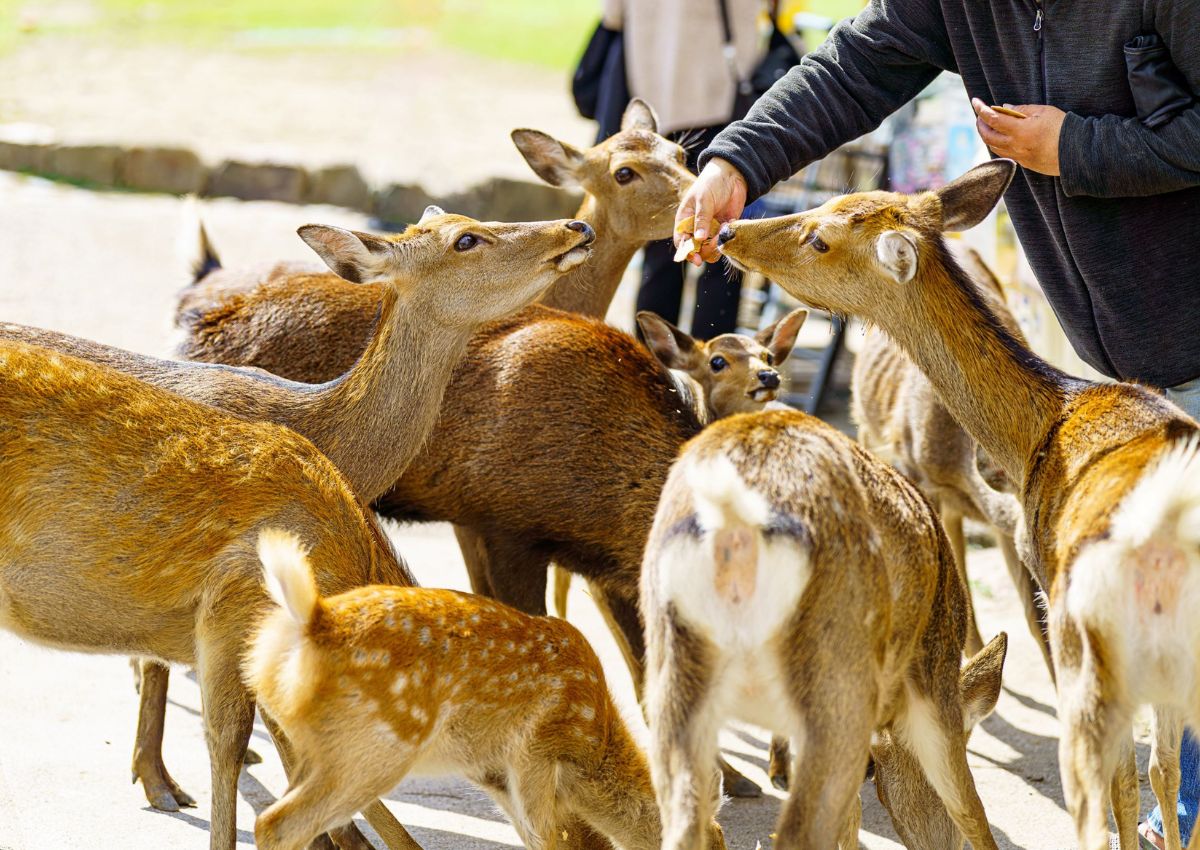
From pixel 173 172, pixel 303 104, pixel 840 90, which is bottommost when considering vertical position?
pixel 303 104

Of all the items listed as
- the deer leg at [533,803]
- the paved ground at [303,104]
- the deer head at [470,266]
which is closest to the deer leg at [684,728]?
the deer leg at [533,803]

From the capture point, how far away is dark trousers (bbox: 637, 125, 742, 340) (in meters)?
7.12

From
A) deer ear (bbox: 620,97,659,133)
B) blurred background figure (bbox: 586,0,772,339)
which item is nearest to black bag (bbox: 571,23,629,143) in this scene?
blurred background figure (bbox: 586,0,772,339)

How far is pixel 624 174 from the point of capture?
6.01 metres

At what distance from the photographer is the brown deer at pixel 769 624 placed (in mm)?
3031

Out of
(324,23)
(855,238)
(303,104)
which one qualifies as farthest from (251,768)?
(324,23)

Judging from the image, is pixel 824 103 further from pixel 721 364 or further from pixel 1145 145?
pixel 721 364

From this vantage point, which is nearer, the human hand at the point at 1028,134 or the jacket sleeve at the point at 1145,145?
the jacket sleeve at the point at 1145,145

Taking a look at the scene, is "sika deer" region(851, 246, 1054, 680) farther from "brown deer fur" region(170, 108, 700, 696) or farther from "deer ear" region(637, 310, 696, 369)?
"brown deer fur" region(170, 108, 700, 696)

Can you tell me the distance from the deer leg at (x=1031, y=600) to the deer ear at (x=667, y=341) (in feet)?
4.60

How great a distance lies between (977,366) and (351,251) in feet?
6.22

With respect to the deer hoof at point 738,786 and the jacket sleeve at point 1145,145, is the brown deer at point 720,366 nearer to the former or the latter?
the deer hoof at point 738,786

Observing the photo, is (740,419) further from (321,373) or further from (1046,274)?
(321,373)

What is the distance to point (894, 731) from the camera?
3818mm
